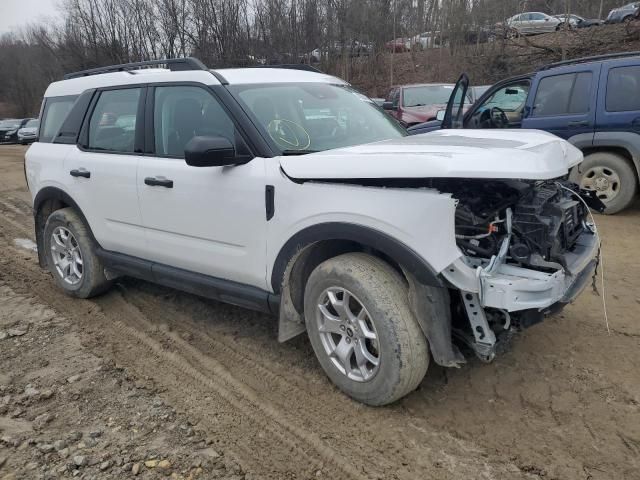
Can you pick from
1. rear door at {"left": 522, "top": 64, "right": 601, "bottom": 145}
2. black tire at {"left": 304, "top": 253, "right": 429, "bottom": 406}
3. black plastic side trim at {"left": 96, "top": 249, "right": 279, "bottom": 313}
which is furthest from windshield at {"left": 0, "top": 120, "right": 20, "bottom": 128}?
black tire at {"left": 304, "top": 253, "right": 429, "bottom": 406}

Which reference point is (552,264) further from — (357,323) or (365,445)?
(365,445)

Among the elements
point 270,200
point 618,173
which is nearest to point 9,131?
point 618,173

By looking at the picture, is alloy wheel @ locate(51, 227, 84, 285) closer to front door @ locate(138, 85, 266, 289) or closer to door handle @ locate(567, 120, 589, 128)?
front door @ locate(138, 85, 266, 289)

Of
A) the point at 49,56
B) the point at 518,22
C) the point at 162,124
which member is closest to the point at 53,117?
the point at 162,124

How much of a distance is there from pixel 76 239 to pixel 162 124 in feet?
5.06

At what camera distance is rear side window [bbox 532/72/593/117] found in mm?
7258

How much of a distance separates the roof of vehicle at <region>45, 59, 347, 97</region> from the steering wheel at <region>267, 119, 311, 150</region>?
43cm

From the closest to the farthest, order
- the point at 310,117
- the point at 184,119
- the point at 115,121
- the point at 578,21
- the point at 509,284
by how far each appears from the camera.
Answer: the point at 509,284 → the point at 310,117 → the point at 184,119 → the point at 115,121 → the point at 578,21

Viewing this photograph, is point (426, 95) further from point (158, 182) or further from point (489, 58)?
A: point (489, 58)

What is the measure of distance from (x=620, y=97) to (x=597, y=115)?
1.09 ft

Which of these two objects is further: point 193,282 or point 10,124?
point 10,124

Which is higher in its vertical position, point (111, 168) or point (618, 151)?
point (111, 168)

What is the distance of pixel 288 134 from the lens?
138 inches

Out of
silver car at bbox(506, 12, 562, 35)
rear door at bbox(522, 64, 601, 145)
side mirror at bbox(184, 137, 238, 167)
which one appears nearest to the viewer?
side mirror at bbox(184, 137, 238, 167)
